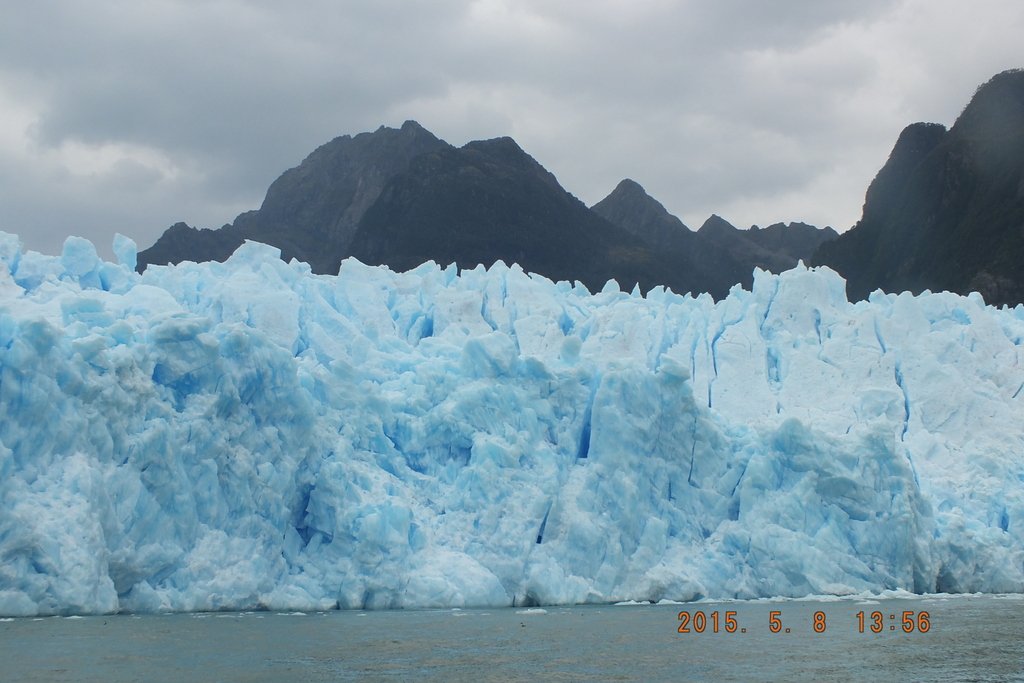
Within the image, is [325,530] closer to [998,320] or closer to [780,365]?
[780,365]

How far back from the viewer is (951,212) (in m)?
48.2

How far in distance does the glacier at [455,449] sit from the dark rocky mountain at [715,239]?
31952 mm

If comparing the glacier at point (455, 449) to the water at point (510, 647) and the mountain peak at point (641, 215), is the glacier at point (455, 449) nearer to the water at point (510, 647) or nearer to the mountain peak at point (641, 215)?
the water at point (510, 647)

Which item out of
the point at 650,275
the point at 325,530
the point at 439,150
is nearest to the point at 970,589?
the point at 325,530

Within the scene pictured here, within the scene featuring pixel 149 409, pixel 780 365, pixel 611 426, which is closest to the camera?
pixel 149 409

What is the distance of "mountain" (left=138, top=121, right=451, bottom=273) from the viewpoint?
54781 millimetres

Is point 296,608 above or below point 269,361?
below

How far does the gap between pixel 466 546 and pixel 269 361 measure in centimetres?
496

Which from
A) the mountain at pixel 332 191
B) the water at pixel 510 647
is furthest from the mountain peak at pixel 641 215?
the water at pixel 510 647

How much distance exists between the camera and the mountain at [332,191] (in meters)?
54.8

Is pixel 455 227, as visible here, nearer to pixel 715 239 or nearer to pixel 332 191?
pixel 332 191

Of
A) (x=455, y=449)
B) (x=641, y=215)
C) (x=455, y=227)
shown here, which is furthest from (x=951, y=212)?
(x=455, y=449)

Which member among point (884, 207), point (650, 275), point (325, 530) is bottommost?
point (325, 530)

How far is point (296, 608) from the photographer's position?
690 inches
